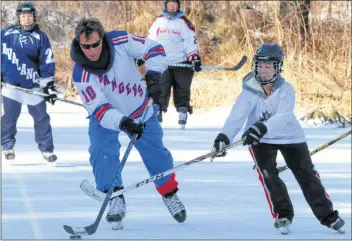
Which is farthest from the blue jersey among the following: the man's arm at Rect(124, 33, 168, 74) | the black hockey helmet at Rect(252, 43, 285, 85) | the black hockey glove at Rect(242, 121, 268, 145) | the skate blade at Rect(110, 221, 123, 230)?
the black hockey glove at Rect(242, 121, 268, 145)

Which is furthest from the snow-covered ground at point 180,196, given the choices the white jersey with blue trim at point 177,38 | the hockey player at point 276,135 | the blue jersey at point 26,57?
the white jersey with blue trim at point 177,38

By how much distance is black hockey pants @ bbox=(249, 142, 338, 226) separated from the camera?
5852mm

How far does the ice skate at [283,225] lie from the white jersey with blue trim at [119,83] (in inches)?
39.5

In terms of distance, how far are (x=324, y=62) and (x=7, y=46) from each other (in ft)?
17.9

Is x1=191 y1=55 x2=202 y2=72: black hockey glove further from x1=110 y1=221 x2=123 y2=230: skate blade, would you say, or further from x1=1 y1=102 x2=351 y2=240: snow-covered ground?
x1=110 y1=221 x2=123 y2=230: skate blade

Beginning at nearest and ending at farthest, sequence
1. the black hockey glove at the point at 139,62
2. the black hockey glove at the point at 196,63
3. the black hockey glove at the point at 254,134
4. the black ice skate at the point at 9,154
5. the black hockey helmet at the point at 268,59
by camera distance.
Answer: the black hockey glove at the point at 254,134 < the black hockey helmet at the point at 268,59 < the black hockey glove at the point at 139,62 < the black ice skate at the point at 9,154 < the black hockey glove at the point at 196,63

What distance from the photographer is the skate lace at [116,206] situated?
5.88 m

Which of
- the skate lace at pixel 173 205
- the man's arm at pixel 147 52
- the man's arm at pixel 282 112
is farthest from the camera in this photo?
the skate lace at pixel 173 205

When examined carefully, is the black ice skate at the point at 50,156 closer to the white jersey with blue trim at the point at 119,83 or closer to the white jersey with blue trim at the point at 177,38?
the white jersey with blue trim at the point at 119,83

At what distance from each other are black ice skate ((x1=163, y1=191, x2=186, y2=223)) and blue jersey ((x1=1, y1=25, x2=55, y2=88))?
2.81 metres

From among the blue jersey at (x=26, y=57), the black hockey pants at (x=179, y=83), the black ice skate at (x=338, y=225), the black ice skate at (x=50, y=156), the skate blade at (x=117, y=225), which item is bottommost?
the black hockey pants at (x=179, y=83)

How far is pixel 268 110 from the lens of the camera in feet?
19.2

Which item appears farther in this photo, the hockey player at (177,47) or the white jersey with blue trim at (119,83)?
the hockey player at (177,47)

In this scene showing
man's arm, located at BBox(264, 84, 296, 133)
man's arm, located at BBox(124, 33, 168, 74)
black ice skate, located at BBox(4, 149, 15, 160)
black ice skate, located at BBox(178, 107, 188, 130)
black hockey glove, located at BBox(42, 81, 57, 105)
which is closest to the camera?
man's arm, located at BBox(264, 84, 296, 133)
